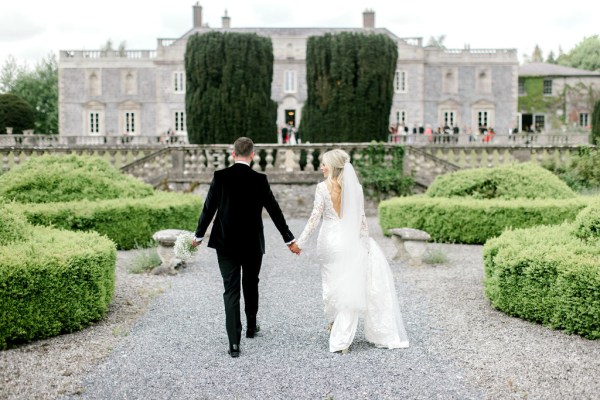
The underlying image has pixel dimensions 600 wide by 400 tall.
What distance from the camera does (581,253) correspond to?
603cm

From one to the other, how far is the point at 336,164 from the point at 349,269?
2.73ft

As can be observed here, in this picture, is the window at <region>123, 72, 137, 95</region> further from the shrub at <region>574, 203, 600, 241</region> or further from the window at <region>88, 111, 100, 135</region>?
the shrub at <region>574, 203, 600, 241</region>

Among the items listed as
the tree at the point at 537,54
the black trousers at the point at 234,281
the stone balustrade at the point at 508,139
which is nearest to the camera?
the black trousers at the point at 234,281

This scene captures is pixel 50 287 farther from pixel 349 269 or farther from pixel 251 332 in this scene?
pixel 349 269

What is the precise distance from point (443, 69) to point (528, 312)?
43.9 m

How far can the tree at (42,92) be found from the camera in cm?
5350

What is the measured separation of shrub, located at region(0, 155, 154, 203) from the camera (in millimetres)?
11133

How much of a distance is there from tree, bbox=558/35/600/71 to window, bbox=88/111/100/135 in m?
38.2

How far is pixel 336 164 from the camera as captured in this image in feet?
17.7

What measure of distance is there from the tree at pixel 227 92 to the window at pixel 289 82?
28520mm

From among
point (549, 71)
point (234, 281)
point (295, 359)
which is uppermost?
point (549, 71)

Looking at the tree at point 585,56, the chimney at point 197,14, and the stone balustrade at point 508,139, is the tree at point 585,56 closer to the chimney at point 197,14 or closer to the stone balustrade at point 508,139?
the stone balustrade at point 508,139

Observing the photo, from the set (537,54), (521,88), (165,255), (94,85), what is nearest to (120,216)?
(165,255)

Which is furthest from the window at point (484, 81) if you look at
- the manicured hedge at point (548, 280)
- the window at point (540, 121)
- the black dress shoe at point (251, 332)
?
the black dress shoe at point (251, 332)
